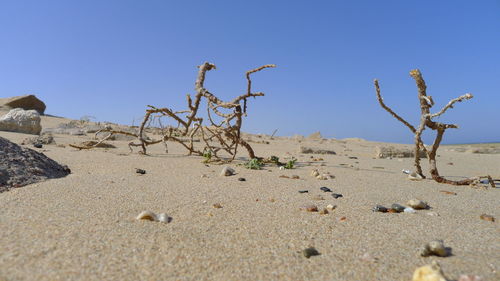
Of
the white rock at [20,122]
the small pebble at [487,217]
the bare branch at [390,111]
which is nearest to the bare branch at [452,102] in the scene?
the bare branch at [390,111]

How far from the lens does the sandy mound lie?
210cm

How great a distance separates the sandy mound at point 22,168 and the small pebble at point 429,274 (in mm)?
2157

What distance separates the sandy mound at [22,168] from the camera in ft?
6.87

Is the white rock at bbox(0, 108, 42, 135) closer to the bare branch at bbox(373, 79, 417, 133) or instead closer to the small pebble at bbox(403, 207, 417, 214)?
the bare branch at bbox(373, 79, 417, 133)

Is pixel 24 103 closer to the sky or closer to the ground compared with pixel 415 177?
closer to the sky

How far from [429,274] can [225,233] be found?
84 centimetres

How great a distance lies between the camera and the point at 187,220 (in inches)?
67.9

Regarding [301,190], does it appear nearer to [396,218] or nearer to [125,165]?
[396,218]

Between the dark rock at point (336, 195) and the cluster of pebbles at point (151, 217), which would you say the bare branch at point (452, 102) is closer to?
the dark rock at point (336, 195)

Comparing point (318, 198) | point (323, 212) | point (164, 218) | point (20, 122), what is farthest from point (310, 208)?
point (20, 122)

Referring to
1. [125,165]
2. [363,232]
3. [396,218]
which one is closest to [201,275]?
[363,232]

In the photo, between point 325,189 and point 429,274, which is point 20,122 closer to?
point 325,189

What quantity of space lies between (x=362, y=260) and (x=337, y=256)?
0.10 m

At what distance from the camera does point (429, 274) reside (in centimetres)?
111
